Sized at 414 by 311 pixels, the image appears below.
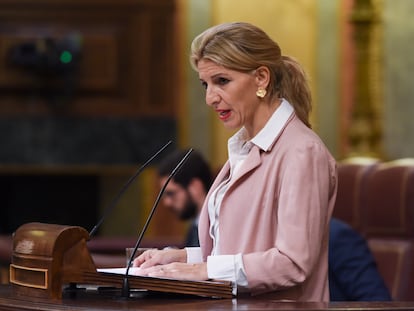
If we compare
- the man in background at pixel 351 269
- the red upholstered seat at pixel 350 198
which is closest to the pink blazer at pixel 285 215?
the man in background at pixel 351 269

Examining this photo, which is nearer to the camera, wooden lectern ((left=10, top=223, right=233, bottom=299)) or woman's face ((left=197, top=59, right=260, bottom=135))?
wooden lectern ((left=10, top=223, right=233, bottom=299))

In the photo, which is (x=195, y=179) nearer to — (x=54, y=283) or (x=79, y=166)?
(x=79, y=166)

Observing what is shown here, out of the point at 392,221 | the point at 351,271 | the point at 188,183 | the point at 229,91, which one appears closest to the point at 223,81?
the point at 229,91

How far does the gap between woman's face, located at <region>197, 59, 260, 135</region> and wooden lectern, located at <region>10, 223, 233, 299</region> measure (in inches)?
13.9

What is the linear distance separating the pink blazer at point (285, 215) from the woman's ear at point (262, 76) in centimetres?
9

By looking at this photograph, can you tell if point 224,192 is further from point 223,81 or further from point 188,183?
point 188,183

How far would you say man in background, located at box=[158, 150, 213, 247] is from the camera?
15.1 ft

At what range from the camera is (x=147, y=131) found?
643cm

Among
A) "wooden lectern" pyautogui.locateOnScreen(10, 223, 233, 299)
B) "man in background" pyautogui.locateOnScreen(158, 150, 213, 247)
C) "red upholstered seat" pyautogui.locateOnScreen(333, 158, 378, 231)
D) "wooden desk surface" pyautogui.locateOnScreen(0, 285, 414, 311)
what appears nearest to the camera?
"wooden desk surface" pyautogui.locateOnScreen(0, 285, 414, 311)

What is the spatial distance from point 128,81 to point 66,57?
1.20 feet

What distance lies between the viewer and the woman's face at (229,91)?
94.4 inches

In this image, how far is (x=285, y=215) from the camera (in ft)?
7.46

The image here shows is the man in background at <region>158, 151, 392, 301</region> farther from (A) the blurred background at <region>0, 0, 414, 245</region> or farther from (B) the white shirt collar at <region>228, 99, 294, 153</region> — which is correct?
(A) the blurred background at <region>0, 0, 414, 245</region>

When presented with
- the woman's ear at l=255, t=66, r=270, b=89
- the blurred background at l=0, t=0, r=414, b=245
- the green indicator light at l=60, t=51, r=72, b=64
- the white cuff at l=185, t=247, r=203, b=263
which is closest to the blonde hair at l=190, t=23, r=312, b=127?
the woman's ear at l=255, t=66, r=270, b=89
